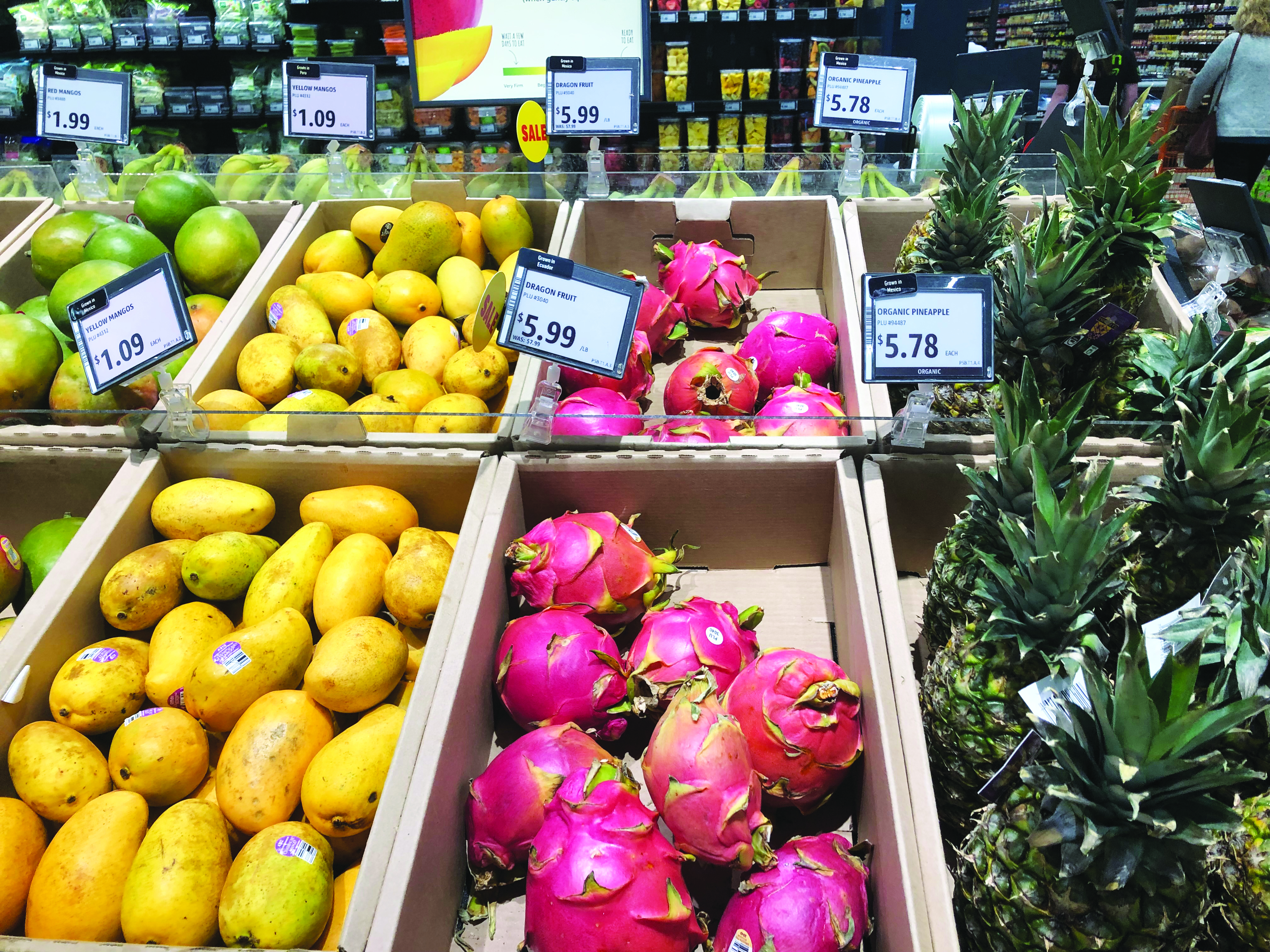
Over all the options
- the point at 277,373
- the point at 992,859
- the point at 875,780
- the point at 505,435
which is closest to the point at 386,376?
the point at 277,373

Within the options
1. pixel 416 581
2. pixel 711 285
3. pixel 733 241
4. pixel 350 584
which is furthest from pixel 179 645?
pixel 733 241

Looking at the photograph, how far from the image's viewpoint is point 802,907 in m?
0.88

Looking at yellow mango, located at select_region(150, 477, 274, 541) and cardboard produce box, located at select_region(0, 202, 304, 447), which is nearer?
yellow mango, located at select_region(150, 477, 274, 541)

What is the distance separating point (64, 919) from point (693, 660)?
827 millimetres

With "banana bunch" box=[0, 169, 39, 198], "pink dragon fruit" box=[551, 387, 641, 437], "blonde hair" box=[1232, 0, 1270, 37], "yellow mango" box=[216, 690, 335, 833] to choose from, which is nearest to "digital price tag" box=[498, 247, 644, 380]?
"pink dragon fruit" box=[551, 387, 641, 437]

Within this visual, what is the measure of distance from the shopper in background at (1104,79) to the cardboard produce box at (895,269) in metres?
2.21

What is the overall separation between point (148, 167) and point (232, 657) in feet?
7.95

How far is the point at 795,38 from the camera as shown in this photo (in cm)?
507

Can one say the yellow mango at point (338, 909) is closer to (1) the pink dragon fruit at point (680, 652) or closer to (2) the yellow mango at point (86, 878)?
(2) the yellow mango at point (86, 878)

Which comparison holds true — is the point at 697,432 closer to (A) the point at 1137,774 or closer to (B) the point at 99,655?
(A) the point at 1137,774

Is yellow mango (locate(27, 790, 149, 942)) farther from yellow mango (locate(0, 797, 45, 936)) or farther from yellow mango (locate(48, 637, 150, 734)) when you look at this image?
yellow mango (locate(48, 637, 150, 734))

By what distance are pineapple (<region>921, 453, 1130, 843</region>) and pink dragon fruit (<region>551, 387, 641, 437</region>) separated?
638 millimetres

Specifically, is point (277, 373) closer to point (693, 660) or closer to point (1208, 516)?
point (693, 660)

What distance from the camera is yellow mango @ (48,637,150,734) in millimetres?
1103
